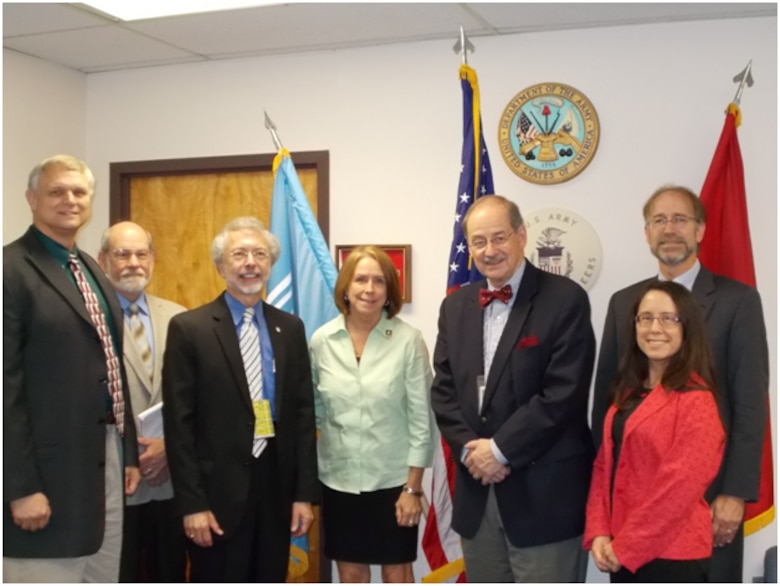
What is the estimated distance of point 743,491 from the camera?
96.0 inches

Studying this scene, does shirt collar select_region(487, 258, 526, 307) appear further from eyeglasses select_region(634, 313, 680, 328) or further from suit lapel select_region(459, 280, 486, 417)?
eyeglasses select_region(634, 313, 680, 328)

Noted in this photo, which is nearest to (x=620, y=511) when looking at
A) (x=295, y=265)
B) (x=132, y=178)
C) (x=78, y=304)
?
(x=78, y=304)

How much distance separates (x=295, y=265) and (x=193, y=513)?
55.5 inches

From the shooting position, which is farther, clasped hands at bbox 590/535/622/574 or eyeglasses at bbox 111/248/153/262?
eyeglasses at bbox 111/248/153/262

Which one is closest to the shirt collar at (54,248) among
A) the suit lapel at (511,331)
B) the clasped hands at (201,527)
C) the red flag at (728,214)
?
the clasped hands at (201,527)

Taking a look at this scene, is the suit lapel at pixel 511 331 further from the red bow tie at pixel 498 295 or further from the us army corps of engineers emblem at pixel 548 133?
the us army corps of engineers emblem at pixel 548 133

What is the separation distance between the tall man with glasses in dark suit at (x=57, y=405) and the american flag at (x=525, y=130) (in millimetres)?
1965

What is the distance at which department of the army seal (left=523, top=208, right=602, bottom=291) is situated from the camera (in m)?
3.62

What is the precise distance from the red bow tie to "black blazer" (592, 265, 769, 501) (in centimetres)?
37

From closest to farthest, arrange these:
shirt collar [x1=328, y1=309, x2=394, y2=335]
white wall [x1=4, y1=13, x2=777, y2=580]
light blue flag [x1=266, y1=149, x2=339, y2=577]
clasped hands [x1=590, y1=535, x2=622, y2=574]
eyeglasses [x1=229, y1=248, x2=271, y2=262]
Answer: clasped hands [x1=590, y1=535, x2=622, y2=574] → eyeglasses [x1=229, y1=248, x2=271, y2=262] → shirt collar [x1=328, y1=309, x2=394, y2=335] → white wall [x1=4, y1=13, x2=777, y2=580] → light blue flag [x1=266, y1=149, x2=339, y2=577]

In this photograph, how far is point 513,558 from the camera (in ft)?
8.23

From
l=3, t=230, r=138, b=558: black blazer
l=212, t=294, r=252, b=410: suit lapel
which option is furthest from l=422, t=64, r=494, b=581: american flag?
l=3, t=230, r=138, b=558: black blazer

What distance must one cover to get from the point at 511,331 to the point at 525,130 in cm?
149

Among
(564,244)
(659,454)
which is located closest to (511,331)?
(659,454)
